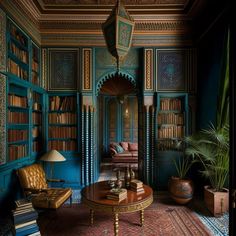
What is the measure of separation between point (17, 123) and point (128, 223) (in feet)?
8.32

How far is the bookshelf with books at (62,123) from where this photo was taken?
4.78 m

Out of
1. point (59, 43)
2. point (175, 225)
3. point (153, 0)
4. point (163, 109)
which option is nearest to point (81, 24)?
point (59, 43)

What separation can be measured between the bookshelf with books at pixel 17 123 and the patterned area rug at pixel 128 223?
47.7 inches

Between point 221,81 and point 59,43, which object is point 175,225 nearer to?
point 221,81

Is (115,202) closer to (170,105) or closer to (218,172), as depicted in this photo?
(218,172)

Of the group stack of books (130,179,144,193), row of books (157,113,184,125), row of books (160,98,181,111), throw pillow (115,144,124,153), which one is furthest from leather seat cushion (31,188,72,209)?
throw pillow (115,144,124,153)

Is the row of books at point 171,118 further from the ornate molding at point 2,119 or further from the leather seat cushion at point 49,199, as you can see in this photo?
the ornate molding at point 2,119

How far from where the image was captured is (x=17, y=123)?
362 centimetres

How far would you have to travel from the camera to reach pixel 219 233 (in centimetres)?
290

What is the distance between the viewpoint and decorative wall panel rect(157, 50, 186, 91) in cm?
477

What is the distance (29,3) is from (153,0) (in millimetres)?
2468

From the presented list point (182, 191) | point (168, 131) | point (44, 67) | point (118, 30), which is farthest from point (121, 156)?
point (118, 30)

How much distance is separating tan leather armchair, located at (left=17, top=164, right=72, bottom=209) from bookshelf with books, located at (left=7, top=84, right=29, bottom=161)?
34 cm

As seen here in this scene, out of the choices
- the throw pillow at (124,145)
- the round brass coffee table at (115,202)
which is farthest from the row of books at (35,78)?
the throw pillow at (124,145)
